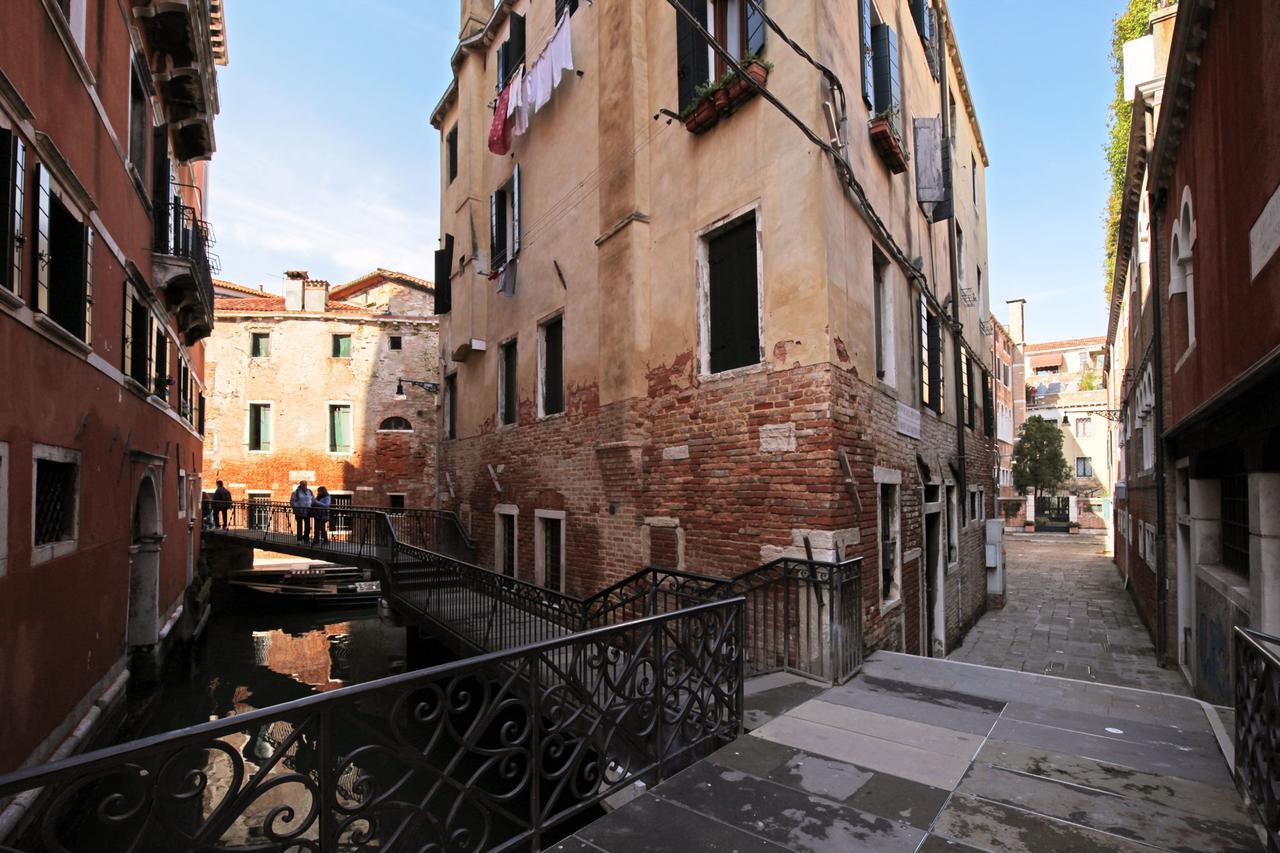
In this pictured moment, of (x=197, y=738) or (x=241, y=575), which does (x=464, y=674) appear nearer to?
(x=197, y=738)

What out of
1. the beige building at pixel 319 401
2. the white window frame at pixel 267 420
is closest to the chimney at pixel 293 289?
the beige building at pixel 319 401

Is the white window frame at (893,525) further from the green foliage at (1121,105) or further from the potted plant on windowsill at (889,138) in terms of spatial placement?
the green foliage at (1121,105)

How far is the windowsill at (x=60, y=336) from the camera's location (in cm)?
534

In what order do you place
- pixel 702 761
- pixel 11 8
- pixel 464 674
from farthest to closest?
pixel 11 8 < pixel 702 761 < pixel 464 674

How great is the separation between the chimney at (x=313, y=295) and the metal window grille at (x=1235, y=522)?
26.5 m

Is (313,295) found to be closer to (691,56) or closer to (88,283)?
(88,283)

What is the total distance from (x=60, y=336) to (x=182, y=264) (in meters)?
5.32

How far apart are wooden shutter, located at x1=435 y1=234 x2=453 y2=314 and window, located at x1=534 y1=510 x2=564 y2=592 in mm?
7101

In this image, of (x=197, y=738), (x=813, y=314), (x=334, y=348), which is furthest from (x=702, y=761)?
(x=334, y=348)

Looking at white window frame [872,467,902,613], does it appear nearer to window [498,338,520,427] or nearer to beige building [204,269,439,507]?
window [498,338,520,427]

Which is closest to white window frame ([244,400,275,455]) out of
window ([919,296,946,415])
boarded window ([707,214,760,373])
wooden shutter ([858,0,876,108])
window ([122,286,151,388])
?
window ([122,286,151,388])

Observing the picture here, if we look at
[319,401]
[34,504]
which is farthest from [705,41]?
[319,401]

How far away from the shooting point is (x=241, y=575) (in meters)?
19.9

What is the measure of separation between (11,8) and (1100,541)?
38675 millimetres
